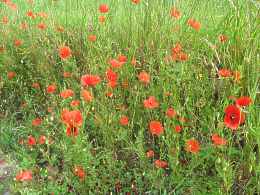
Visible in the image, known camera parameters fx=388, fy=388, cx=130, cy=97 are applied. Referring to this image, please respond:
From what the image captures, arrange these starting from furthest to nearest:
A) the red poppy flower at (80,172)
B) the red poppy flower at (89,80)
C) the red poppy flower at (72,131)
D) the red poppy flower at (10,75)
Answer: the red poppy flower at (10,75), the red poppy flower at (89,80), the red poppy flower at (80,172), the red poppy flower at (72,131)

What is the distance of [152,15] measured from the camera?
285 cm

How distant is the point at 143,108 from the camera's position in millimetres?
2393

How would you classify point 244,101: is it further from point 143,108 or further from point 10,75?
point 10,75

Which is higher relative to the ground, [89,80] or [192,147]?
[89,80]

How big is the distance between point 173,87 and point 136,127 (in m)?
0.38

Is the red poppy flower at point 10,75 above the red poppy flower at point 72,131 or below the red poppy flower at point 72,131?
below

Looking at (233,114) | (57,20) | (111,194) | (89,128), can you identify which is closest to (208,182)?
(233,114)

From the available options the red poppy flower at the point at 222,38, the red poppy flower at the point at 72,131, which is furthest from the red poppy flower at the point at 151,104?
the red poppy flower at the point at 222,38

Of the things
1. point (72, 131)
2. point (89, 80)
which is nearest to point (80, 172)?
point (72, 131)

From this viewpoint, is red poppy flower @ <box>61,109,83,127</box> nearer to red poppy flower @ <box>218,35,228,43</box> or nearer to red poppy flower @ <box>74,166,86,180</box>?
red poppy flower @ <box>74,166,86,180</box>

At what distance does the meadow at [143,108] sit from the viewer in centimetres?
196

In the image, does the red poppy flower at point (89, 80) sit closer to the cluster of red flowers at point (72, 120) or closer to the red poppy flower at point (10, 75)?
the cluster of red flowers at point (72, 120)

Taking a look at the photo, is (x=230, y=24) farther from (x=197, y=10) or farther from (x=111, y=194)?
(x=111, y=194)

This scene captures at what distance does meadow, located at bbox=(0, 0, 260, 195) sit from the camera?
1965 millimetres
